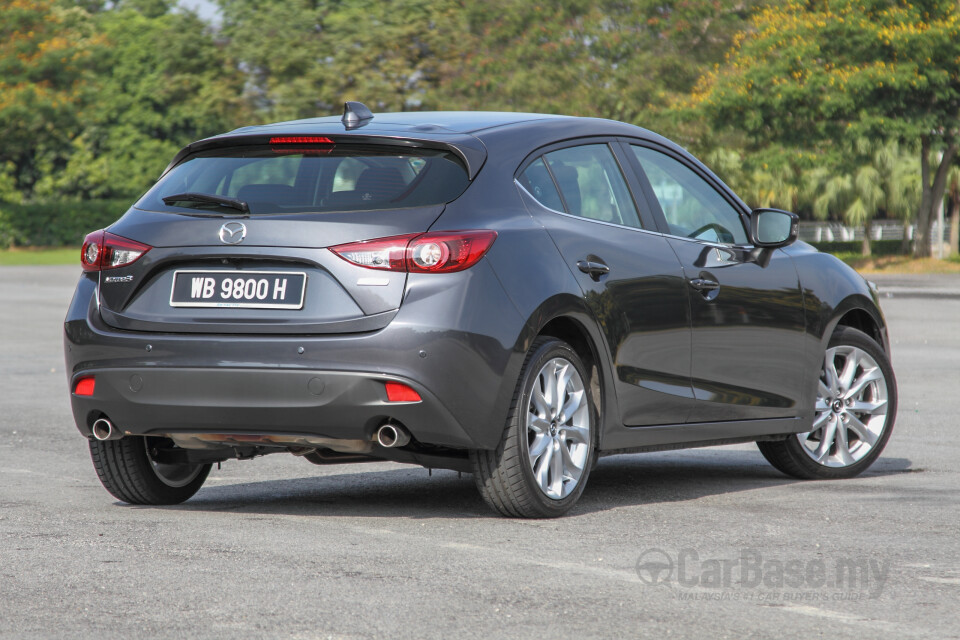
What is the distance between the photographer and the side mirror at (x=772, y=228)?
277 inches

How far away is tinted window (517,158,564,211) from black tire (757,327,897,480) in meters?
2.08

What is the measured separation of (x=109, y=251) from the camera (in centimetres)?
584

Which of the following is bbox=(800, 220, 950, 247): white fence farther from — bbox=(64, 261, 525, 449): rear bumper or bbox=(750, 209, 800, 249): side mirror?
bbox=(64, 261, 525, 449): rear bumper

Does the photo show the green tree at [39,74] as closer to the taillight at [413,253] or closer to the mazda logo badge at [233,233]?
the mazda logo badge at [233,233]

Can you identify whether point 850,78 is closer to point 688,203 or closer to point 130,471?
point 688,203

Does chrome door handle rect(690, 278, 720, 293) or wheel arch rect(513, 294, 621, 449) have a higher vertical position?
chrome door handle rect(690, 278, 720, 293)

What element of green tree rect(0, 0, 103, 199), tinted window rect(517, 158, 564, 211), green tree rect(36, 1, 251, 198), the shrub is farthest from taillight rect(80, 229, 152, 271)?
green tree rect(36, 1, 251, 198)

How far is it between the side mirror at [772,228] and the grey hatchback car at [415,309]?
0.21 metres

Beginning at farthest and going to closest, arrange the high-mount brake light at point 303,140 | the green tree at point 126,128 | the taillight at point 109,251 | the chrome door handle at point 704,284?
1. the green tree at point 126,128
2. the chrome door handle at point 704,284
3. the high-mount brake light at point 303,140
4. the taillight at point 109,251

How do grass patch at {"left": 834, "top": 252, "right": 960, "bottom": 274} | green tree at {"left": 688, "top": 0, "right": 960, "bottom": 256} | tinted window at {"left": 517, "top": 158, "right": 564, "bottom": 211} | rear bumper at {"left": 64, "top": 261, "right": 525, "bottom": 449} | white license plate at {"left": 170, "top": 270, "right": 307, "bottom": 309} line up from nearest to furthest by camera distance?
1. rear bumper at {"left": 64, "top": 261, "right": 525, "bottom": 449}
2. white license plate at {"left": 170, "top": 270, "right": 307, "bottom": 309}
3. tinted window at {"left": 517, "top": 158, "right": 564, "bottom": 211}
4. green tree at {"left": 688, "top": 0, "right": 960, "bottom": 256}
5. grass patch at {"left": 834, "top": 252, "right": 960, "bottom": 274}

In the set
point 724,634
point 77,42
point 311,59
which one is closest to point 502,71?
point 311,59

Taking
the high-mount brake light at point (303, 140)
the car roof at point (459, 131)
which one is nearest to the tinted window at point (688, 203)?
the car roof at point (459, 131)

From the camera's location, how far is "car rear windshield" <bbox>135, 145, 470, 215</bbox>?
18.5ft

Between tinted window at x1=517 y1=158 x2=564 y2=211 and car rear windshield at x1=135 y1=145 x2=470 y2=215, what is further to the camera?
tinted window at x1=517 y1=158 x2=564 y2=211
